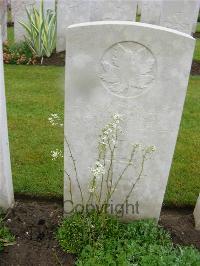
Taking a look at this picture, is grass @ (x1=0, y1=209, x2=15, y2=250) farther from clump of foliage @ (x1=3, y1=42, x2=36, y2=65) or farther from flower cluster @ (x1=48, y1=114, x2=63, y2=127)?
clump of foliage @ (x1=3, y1=42, x2=36, y2=65)

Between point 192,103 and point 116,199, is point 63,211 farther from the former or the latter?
point 192,103

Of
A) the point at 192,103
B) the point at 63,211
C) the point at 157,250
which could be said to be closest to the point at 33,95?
the point at 192,103

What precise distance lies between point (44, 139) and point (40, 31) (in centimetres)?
373

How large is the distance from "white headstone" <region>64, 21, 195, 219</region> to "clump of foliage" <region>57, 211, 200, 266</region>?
0.36 meters

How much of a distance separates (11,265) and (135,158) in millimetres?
1316

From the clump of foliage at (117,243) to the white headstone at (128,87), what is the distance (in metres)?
0.36

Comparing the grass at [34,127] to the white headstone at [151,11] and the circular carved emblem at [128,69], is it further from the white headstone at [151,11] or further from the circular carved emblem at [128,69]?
the white headstone at [151,11]

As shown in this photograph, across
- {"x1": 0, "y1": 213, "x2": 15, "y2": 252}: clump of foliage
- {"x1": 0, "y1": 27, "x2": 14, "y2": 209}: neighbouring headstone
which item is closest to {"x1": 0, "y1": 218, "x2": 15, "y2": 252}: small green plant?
{"x1": 0, "y1": 213, "x2": 15, "y2": 252}: clump of foliage

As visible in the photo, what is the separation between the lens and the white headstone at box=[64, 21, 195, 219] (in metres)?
2.61

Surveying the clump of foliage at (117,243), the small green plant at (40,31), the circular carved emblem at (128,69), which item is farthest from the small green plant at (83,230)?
the small green plant at (40,31)

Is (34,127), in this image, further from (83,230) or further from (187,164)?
(83,230)

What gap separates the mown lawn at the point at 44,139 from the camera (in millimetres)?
3939

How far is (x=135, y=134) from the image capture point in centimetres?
301

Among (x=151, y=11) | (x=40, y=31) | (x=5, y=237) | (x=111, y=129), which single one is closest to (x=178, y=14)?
(x=40, y=31)
